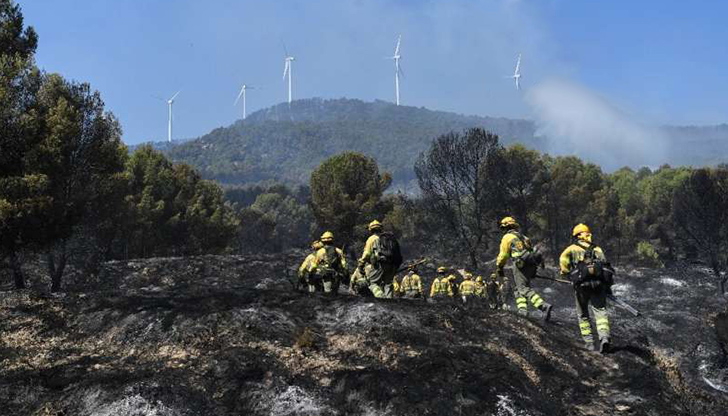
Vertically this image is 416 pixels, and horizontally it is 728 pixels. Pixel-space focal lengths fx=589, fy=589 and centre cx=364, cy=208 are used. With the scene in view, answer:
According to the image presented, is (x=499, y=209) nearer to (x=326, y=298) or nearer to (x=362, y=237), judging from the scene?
(x=362, y=237)

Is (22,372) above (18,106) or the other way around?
the other way around

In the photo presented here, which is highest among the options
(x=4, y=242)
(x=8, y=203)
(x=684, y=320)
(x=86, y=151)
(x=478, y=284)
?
(x=86, y=151)

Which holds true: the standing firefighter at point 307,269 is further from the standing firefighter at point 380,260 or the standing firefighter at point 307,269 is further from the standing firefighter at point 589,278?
the standing firefighter at point 589,278

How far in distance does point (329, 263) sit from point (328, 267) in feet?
0.36

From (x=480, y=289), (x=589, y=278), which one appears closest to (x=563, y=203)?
(x=480, y=289)

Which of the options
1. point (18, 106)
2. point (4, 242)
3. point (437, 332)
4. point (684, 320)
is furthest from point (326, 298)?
point (684, 320)

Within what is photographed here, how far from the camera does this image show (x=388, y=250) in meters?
14.4

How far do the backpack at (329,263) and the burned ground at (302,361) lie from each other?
5.71ft

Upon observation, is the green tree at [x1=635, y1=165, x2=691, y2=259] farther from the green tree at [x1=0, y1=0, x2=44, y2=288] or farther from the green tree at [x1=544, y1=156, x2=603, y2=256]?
the green tree at [x1=0, y1=0, x2=44, y2=288]

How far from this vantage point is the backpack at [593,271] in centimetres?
1123

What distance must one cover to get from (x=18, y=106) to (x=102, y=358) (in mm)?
15070

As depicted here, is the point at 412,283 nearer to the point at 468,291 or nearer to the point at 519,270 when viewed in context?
the point at 468,291

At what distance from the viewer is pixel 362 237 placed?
2269 inches

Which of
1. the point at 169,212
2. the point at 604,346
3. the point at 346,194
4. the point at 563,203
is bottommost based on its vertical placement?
the point at 604,346
